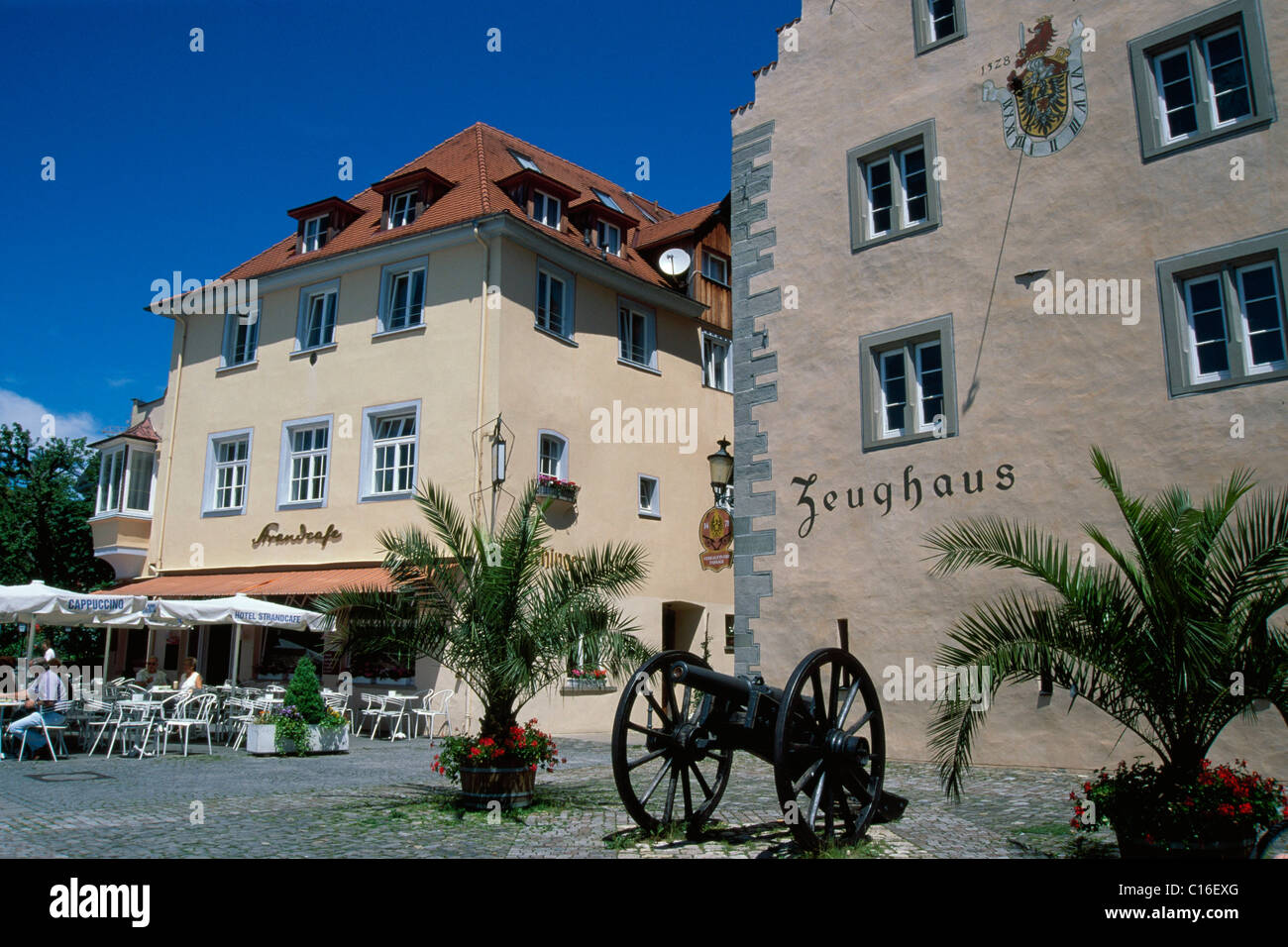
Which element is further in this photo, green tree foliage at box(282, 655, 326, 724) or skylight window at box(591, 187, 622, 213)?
skylight window at box(591, 187, 622, 213)

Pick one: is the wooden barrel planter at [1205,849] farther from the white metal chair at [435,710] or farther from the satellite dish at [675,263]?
the satellite dish at [675,263]

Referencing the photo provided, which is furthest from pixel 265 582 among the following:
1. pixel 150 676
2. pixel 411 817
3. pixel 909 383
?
pixel 909 383

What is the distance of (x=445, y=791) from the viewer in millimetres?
11141

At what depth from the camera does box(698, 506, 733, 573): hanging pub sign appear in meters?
18.1

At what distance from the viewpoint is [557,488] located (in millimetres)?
20656

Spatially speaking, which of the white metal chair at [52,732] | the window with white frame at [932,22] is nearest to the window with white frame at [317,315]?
the white metal chair at [52,732]

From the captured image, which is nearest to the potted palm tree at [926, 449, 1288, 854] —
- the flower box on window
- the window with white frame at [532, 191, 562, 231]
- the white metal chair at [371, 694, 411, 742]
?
the white metal chair at [371, 694, 411, 742]

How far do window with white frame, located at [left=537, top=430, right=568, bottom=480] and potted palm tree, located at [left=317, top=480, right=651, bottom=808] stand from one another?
10.3 metres

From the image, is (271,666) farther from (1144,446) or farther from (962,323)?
(1144,446)

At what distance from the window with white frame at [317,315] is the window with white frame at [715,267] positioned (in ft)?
30.1

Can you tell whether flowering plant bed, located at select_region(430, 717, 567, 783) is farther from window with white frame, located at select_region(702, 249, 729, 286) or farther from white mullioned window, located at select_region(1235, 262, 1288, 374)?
window with white frame, located at select_region(702, 249, 729, 286)

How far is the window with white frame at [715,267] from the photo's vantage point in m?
26.3

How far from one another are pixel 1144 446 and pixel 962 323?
2904 millimetres
